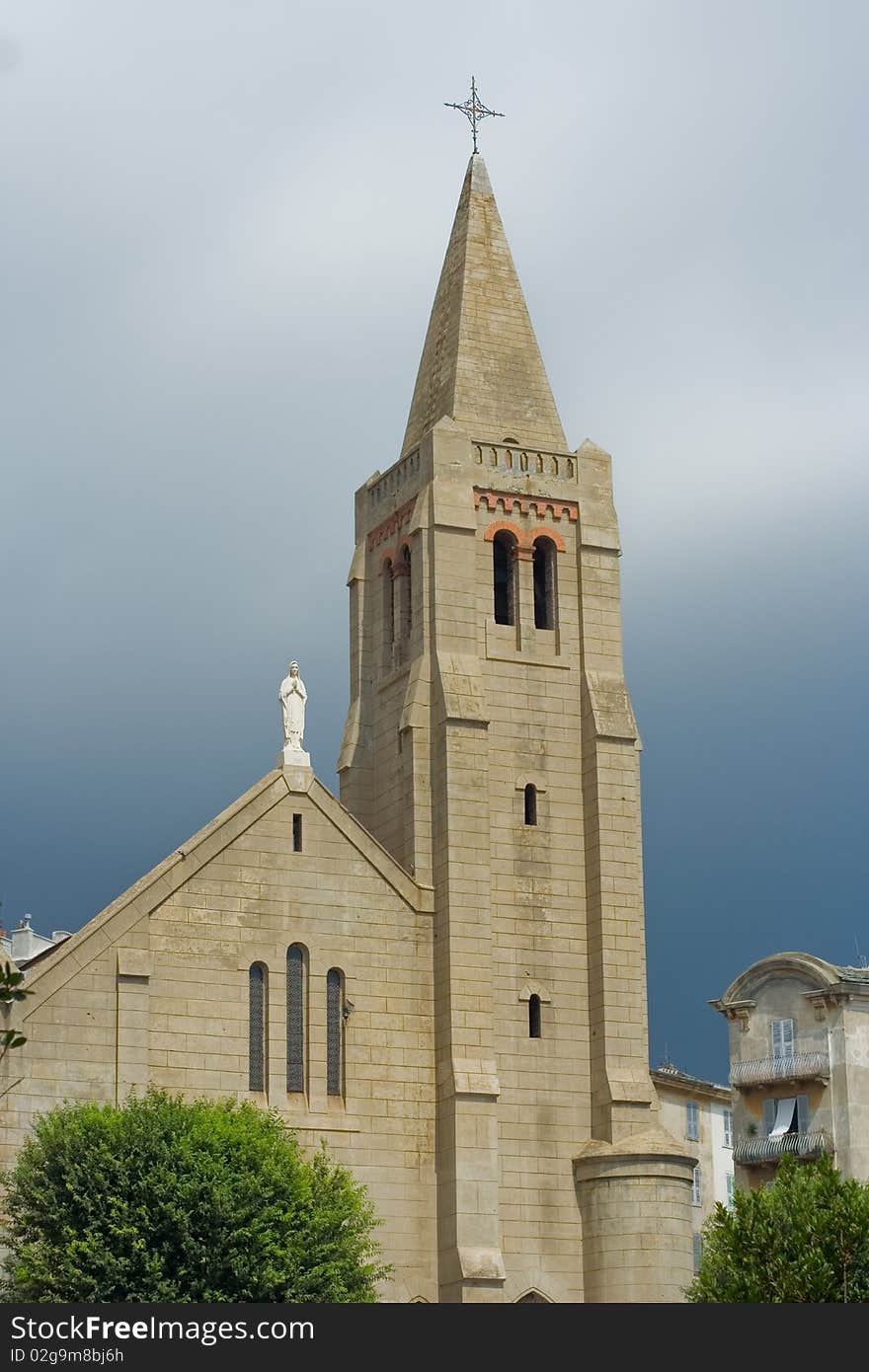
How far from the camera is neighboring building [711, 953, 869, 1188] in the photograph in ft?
261

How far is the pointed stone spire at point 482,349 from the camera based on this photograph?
72688mm

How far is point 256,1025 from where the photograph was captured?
2522 inches

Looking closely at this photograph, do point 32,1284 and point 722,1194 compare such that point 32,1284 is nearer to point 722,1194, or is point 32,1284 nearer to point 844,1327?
point 844,1327

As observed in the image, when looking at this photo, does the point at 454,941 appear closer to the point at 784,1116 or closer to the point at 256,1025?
the point at 256,1025

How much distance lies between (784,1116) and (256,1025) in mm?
23795

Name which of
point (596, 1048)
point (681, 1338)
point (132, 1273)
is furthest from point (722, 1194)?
point (681, 1338)

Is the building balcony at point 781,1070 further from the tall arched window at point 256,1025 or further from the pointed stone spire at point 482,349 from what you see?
the tall arched window at point 256,1025

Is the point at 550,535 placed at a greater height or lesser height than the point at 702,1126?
greater

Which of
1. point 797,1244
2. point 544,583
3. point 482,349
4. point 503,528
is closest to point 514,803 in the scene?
point 544,583

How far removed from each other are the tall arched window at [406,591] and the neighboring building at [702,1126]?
29.5 meters

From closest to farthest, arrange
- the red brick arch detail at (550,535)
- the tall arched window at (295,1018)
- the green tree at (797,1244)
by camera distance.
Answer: the green tree at (797,1244) < the tall arched window at (295,1018) < the red brick arch detail at (550,535)

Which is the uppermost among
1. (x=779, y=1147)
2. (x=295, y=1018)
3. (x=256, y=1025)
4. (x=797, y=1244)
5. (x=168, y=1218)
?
(x=295, y=1018)

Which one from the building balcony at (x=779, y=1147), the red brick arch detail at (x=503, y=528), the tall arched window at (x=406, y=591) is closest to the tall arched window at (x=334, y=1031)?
the tall arched window at (x=406, y=591)

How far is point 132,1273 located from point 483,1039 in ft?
45.8
